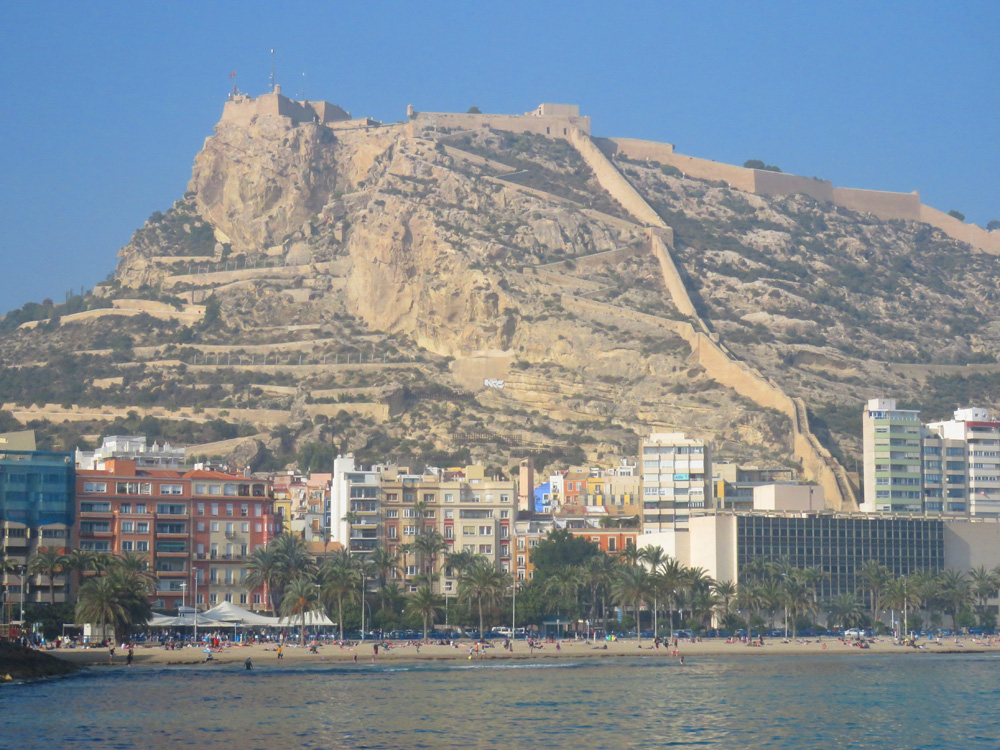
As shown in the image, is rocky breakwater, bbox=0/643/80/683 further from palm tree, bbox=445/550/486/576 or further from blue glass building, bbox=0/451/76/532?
palm tree, bbox=445/550/486/576

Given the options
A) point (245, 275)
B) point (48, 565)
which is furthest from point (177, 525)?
point (245, 275)

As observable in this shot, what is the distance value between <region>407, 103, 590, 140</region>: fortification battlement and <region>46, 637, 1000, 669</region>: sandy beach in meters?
106

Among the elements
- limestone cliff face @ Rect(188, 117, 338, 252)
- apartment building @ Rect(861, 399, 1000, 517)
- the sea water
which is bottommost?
the sea water

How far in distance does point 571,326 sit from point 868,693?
79.9 m

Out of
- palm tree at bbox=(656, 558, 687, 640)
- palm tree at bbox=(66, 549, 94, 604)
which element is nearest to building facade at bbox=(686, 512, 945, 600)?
palm tree at bbox=(656, 558, 687, 640)

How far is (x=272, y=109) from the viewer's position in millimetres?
175875

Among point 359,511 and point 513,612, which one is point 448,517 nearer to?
point 359,511

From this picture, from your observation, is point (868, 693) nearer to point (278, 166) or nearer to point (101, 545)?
point (101, 545)

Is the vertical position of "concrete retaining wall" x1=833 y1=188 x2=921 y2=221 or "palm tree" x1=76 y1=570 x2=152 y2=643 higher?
"concrete retaining wall" x1=833 y1=188 x2=921 y2=221

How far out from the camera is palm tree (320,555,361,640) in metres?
88.4

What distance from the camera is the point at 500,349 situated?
145 m

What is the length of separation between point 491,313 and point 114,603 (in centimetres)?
7177

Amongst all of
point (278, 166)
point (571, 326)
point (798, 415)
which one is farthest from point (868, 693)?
point (278, 166)

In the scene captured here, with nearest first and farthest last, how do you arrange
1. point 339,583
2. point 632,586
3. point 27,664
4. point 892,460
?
point 27,664 → point 339,583 → point 632,586 → point 892,460
